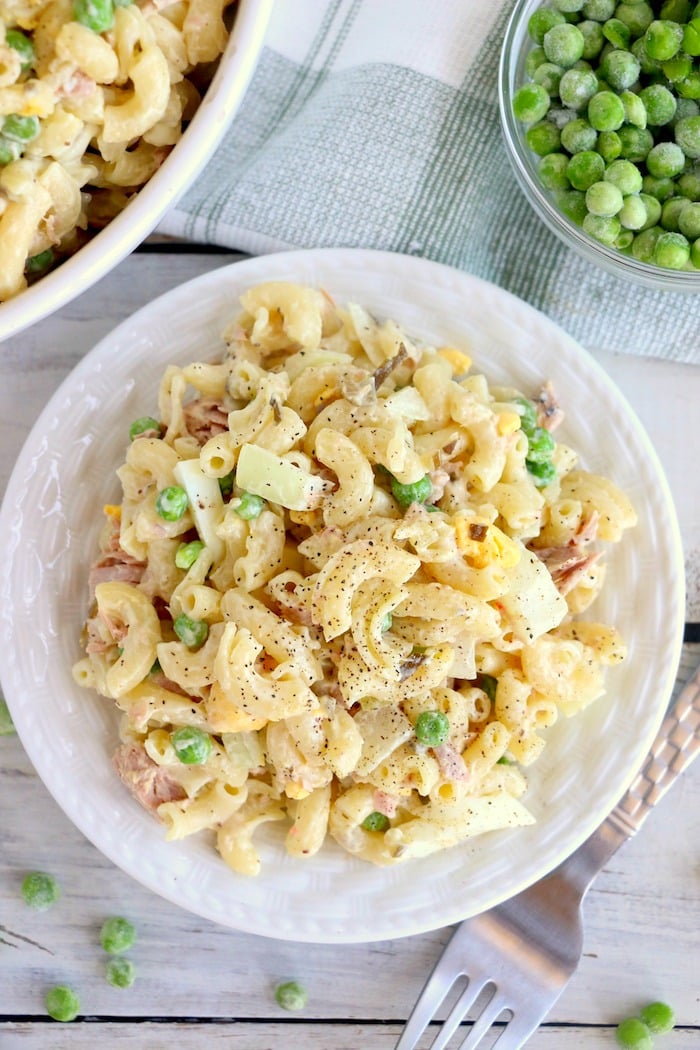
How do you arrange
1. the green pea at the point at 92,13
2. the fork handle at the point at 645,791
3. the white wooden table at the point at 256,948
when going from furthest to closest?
the white wooden table at the point at 256,948, the fork handle at the point at 645,791, the green pea at the point at 92,13

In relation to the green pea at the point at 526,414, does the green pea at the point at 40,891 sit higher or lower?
lower

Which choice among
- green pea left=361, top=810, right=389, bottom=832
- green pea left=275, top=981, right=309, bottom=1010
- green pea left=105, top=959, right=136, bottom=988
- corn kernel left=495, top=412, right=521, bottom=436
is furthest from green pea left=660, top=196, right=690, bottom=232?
green pea left=105, top=959, right=136, bottom=988

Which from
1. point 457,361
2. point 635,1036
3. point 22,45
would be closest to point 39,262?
point 22,45

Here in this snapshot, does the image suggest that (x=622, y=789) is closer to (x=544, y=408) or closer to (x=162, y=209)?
(x=544, y=408)

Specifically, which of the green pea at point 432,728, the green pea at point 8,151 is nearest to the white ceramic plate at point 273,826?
the green pea at point 432,728

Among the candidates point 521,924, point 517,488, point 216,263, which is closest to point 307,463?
point 517,488

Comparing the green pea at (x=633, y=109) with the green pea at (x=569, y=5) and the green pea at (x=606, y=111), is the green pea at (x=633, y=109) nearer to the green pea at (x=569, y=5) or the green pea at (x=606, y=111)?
the green pea at (x=606, y=111)
